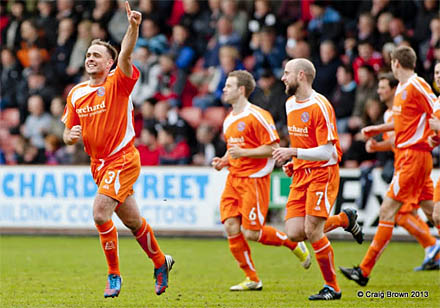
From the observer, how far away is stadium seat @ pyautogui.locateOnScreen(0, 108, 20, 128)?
728 inches

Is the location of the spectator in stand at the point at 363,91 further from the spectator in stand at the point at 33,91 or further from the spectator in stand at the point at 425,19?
the spectator in stand at the point at 33,91

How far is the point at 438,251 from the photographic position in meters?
10.9

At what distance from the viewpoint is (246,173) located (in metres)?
9.63

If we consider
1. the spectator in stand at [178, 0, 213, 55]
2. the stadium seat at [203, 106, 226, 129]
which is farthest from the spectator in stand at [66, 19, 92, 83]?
the stadium seat at [203, 106, 226, 129]

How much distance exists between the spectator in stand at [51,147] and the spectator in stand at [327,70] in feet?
18.3

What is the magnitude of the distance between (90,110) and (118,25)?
10544 millimetres

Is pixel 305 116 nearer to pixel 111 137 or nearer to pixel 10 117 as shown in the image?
pixel 111 137

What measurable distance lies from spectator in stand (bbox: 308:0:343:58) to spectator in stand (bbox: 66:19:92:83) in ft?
17.4

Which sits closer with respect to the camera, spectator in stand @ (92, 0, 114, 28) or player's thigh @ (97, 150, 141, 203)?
player's thigh @ (97, 150, 141, 203)

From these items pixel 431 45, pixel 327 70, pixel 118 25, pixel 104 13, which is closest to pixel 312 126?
pixel 327 70

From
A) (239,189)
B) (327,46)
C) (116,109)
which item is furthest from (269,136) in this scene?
(327,46)

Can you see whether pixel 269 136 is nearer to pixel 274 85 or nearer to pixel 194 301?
Answer: pixel 194 301

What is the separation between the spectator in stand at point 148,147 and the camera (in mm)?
15953

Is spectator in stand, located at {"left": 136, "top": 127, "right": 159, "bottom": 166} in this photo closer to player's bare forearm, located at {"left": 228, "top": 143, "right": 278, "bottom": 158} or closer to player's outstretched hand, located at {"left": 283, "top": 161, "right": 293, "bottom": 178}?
player's bare forearm, located at {"left": 228, "top": 143, "right": 278, "bottom": 158}
